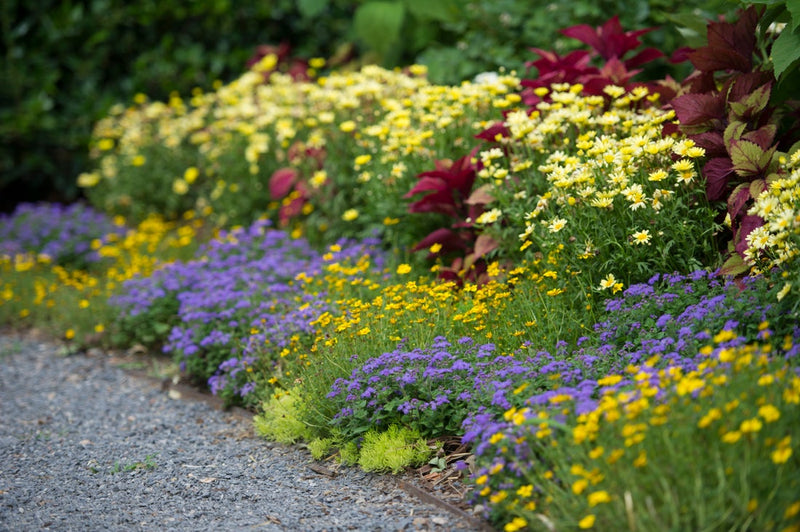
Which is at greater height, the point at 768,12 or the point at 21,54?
the point at 768,12

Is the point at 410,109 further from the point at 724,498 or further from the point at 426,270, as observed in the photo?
the point at 724,498

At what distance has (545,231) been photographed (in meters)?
3.32

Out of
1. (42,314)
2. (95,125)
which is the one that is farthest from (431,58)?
(95,125)

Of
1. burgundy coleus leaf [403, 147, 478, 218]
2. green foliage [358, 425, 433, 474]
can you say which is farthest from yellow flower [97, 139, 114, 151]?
green foliage [358, 425, 433, 474]

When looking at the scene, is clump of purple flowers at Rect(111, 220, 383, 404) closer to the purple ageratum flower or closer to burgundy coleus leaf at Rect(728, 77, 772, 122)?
the purple ageratum flower

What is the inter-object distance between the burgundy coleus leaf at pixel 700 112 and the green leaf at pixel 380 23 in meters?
3.59

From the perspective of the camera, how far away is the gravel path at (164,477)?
8.64 feet

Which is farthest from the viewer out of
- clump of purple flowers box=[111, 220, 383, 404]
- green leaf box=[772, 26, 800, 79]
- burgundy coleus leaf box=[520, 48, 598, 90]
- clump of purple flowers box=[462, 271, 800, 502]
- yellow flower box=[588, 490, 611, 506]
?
burgundy coleus leaf box=[520, 48, 598, 90]

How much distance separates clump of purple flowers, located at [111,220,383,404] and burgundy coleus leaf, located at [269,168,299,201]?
277 millimetres

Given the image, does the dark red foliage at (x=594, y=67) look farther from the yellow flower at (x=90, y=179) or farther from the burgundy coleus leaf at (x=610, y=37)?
the yellow flower at (x=90, y=179)

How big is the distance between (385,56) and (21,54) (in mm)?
3782

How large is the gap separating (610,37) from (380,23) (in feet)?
8.73

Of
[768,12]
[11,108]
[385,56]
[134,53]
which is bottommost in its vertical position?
[11,108]

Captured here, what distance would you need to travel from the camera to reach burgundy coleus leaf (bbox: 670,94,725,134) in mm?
3219
